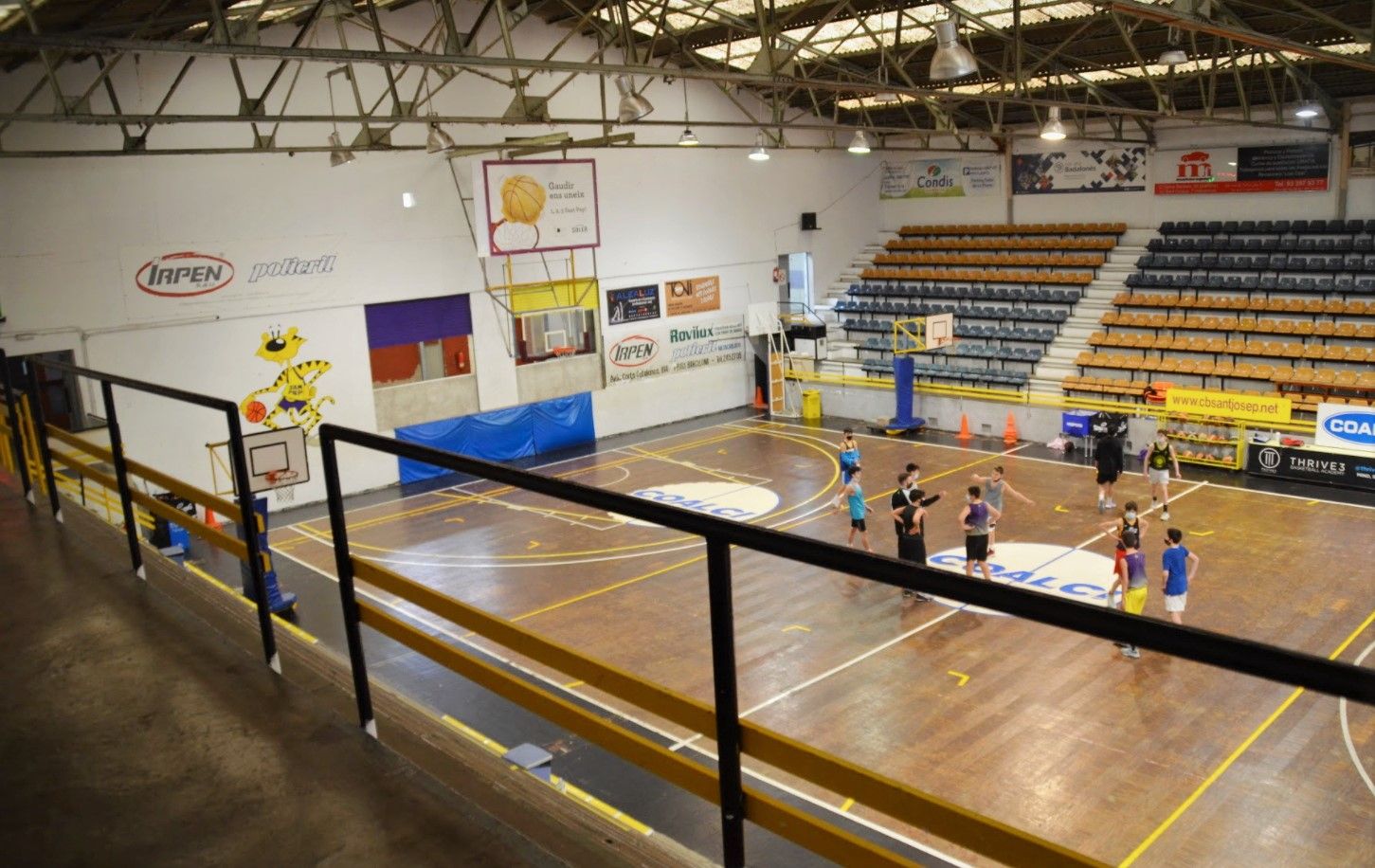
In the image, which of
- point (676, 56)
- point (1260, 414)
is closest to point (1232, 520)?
point (1260, 414)

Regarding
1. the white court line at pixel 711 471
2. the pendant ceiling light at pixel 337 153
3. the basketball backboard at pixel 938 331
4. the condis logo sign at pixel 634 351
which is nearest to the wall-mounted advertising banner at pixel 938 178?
the basketball backboard at pixel 938 331

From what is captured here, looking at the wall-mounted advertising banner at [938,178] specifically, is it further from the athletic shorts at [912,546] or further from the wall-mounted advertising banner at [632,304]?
the athletic shorts at [912,546]

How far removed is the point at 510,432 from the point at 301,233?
6.70 m

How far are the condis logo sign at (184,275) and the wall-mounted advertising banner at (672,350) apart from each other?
9.91 metres

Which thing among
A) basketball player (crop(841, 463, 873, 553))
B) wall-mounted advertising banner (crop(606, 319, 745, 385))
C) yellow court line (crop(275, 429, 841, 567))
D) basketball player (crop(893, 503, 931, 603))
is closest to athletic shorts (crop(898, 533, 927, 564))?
basketball player (crop(893, 503, 931, 603))

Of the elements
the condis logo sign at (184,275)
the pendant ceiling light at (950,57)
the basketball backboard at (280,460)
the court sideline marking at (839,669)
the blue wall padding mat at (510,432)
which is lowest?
the court sideline marking at (839,669)

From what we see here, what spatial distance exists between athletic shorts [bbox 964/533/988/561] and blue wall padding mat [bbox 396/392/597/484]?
A: 13.2 meters

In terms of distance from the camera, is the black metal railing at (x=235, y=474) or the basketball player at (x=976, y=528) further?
the basketball player at (x=976, y=528)

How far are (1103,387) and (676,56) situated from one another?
44.6ft

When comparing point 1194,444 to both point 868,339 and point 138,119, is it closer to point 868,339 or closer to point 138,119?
point 868,339

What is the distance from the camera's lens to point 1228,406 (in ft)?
75.1

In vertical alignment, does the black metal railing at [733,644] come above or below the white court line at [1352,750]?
above

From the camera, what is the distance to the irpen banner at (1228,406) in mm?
22469

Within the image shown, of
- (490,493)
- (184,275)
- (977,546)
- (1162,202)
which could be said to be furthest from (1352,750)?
(1162,202)
